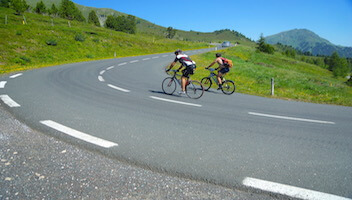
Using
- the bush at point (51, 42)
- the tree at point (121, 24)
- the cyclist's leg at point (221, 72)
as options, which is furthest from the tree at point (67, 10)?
the cyclist's leg at point (221, 72)

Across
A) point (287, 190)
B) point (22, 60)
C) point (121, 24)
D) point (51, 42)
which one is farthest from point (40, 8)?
point (287, 190)

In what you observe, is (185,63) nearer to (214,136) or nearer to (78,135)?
(214,136)

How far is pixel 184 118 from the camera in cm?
600

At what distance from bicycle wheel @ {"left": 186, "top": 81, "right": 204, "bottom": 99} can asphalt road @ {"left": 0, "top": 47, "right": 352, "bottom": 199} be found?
52.6 inches

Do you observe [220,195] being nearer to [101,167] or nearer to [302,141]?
[101,167]

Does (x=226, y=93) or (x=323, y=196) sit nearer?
(x=323, y=196)

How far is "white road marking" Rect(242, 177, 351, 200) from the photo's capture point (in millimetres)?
2668

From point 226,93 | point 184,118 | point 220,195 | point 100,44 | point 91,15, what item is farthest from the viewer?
point 91,15

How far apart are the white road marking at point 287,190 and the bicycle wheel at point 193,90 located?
6.34m

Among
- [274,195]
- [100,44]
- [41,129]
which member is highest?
[100,44]

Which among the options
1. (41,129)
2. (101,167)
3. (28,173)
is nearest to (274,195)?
(101,167)

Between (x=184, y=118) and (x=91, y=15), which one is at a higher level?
(x=91, y=15)

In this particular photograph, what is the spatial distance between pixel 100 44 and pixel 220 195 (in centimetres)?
3713

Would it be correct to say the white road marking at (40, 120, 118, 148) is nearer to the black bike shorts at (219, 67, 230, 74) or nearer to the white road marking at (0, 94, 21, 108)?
the white road marking at (0, 94, 21, 108)
